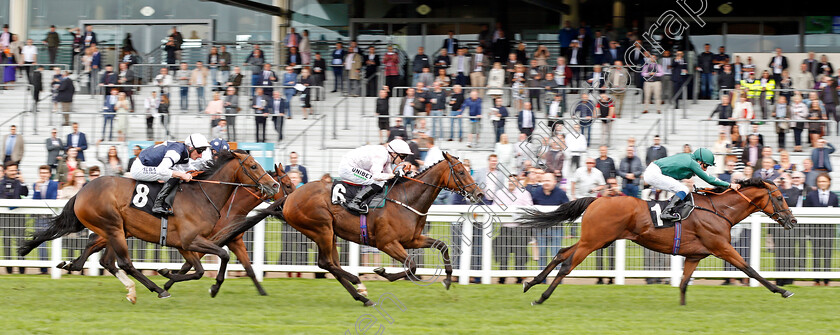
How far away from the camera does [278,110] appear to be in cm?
1512

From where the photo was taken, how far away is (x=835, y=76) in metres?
14.7

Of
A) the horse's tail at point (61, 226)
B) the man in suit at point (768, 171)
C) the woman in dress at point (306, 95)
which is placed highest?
the woman in dress at point (306, 95)

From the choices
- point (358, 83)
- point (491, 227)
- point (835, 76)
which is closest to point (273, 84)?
point (358, 83)

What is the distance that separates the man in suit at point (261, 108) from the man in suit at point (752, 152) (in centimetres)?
661

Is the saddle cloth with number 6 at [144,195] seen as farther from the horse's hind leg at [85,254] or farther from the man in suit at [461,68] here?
the man in suit at [461,68]

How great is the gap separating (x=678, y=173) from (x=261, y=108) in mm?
7966

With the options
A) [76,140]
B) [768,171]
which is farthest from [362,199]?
[76,140]

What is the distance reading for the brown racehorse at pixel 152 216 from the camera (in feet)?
26.4

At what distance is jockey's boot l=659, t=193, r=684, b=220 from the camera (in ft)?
27.0

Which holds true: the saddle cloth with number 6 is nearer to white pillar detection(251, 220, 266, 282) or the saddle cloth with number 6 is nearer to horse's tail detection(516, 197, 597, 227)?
white pillar detection(251, 220, 266, 282)

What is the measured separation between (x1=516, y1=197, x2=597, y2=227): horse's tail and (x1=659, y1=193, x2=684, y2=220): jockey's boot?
621mm

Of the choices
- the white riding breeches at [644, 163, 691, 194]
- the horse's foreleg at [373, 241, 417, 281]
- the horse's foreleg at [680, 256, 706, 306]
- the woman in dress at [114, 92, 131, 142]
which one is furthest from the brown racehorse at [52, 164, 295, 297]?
the woman in dress at [114, 92, 131, 142]

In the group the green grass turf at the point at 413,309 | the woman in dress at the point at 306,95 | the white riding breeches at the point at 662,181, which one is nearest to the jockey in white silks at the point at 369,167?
the green grass turf at the point at 413,309

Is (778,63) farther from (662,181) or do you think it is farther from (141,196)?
(141,196)
